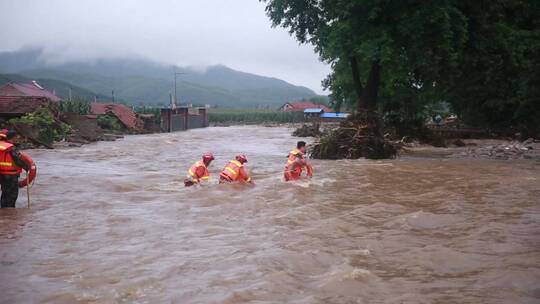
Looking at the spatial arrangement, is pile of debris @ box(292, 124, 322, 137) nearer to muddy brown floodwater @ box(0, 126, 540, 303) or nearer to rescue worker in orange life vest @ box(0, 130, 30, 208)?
muddy brown floodwater @ box(0, 126, 540, 303)

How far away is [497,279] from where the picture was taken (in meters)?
5.59

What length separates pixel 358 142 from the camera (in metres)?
20.8

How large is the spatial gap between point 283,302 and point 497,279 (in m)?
2.37

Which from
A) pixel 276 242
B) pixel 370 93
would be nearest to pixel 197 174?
pixel 276 242

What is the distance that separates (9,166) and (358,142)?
45.6 ft

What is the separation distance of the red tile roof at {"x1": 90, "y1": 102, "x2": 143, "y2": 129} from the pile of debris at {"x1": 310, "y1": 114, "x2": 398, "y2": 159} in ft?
91.6

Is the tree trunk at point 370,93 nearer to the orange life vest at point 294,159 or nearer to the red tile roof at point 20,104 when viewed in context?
the orange life vest at point 294,159

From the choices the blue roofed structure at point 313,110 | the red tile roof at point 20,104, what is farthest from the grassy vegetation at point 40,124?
the blue roofed structure at point 313,110

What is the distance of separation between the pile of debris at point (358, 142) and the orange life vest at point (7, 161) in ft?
44.1

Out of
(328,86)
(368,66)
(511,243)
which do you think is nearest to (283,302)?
(511,243)

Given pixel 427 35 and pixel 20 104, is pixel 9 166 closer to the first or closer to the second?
pixel 427 35

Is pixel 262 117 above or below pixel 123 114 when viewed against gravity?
below

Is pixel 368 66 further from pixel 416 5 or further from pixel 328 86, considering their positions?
pixel 328 86

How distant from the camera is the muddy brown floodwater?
5383mm
